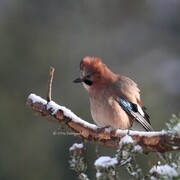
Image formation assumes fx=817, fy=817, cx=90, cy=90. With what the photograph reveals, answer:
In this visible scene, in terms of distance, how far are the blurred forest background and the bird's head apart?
3030mm

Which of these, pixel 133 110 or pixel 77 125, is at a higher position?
pixel 133 110

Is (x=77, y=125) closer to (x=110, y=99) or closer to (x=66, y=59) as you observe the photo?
(x=110, y=99)

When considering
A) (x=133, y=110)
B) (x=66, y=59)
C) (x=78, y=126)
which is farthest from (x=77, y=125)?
(x=66, y=59)

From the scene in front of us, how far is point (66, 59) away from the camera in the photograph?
14562 mm

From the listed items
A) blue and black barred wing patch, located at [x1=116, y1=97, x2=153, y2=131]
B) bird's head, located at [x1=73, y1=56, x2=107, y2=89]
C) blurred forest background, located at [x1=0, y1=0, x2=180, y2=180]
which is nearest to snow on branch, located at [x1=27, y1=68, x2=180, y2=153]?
bird's head, located at [x1=73, y1=56, x2=107, y2=89]

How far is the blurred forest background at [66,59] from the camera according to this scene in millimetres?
10586

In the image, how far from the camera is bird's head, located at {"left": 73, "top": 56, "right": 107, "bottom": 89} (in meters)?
4.64

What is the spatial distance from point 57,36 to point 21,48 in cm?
232

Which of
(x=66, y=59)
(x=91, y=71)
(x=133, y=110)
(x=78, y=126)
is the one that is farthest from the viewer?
(x=66, y=59)

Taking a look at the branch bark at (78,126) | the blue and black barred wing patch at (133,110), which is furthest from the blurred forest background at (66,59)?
the branch bark at (78,126)

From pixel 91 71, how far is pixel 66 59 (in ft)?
32.3

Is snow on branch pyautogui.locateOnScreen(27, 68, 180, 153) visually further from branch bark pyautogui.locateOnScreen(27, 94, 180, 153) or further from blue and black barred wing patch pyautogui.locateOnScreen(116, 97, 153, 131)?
blue and black barred wing patch pyautogui.locateOnScreen(116, 97, 153, 131)

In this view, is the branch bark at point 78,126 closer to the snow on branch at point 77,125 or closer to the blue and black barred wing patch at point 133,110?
the snow on branch at point 77,125

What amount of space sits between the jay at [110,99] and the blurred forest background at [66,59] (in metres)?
2.91
